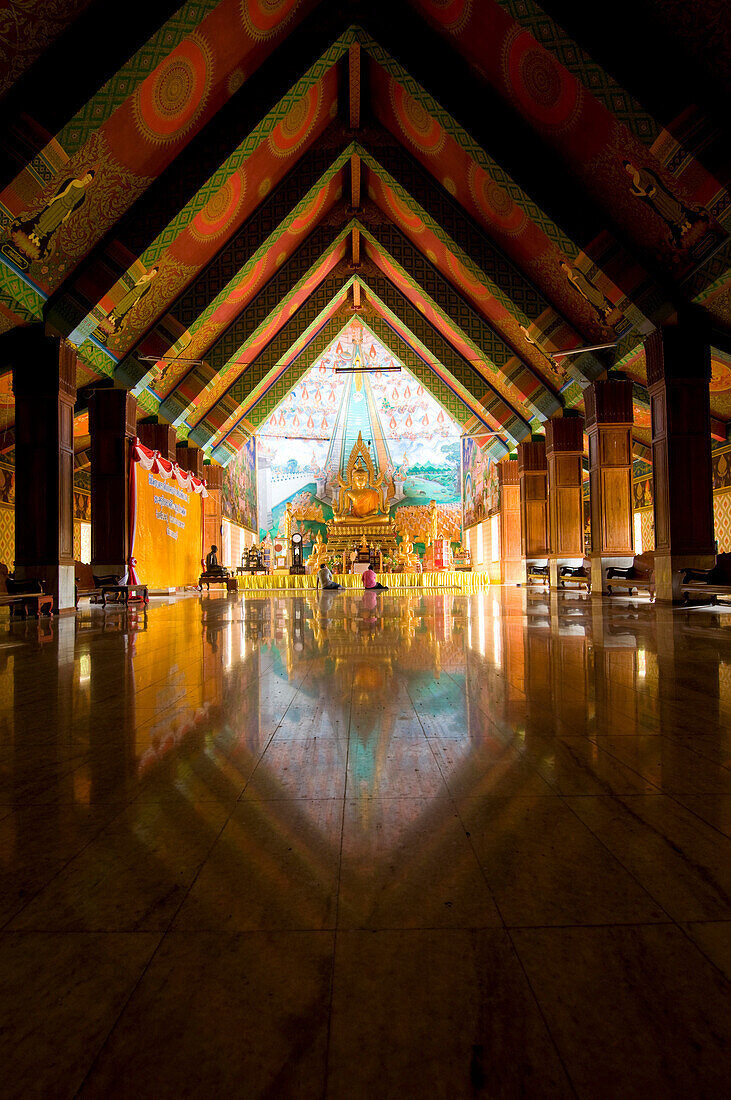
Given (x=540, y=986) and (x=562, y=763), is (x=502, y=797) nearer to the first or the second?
(x=562, y=763)

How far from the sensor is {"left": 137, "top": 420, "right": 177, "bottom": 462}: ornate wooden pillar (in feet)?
48.1

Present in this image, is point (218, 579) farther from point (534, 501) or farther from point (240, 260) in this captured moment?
point (534, 501)

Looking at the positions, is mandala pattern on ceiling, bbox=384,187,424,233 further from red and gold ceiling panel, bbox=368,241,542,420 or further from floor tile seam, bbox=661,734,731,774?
floor tile seam, bbox=661,734,731,774

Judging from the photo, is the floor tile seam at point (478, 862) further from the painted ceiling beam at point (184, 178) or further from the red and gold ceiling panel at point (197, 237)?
the red and gold ceiling panel at point (197, 237)

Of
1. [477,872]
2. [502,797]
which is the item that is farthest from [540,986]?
[502,797]

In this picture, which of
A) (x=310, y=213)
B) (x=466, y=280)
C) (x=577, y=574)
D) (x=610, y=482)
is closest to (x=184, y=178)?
(x=310, y=213)

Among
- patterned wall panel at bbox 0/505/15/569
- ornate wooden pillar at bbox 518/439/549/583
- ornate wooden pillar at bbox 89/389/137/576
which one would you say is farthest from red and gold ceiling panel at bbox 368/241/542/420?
patterned wall panel at bbox 0/505/15/569

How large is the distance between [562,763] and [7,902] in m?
1.42

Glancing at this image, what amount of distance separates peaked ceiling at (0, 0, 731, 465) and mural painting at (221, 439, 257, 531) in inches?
276

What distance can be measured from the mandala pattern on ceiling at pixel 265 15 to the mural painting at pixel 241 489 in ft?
45.6

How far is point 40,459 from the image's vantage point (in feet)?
31.2

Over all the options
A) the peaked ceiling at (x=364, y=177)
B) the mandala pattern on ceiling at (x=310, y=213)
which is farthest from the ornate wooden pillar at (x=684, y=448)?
the mandala pattern on ceiling at (x=310, y=213)

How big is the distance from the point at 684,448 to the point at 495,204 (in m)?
5.50

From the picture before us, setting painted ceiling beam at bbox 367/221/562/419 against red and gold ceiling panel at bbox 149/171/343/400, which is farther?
painted ceiling beam at bbox 367/221/562/419
